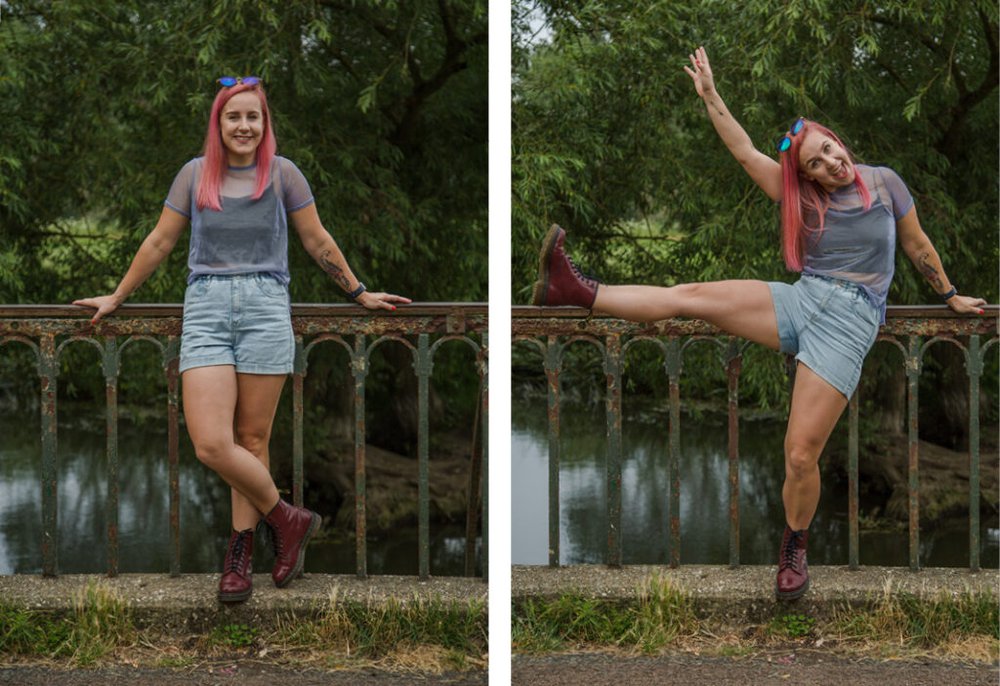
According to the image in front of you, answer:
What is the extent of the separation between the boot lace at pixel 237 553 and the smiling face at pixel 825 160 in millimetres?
1820

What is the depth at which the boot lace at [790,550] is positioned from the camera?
354 cm

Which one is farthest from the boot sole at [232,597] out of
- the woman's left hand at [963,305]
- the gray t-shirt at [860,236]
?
the woman's left hand at [963,305]

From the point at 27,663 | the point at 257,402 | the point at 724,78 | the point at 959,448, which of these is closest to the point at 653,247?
the point at 724,78

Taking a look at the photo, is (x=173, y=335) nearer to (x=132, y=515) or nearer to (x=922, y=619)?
(x=922, y=619)

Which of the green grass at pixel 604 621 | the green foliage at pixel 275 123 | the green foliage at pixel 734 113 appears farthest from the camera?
the green foliage at pixel 275 123

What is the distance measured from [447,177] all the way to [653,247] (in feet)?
4.95

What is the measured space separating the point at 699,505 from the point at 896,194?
17.1 feet

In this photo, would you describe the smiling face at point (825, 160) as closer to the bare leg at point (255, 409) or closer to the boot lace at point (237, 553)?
the bare leg at point (255, 409)

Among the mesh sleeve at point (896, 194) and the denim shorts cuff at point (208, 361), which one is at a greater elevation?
the mesh sleeve at point (896, 194)

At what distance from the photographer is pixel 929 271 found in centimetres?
350

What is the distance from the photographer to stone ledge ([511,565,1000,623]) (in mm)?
3574

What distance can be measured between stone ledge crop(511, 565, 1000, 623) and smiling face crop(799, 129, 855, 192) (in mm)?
1125

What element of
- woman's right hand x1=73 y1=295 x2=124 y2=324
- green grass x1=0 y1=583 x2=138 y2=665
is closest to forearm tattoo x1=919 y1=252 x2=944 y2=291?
woman's right hand x1=73 y1=295 x2=124 y2=324

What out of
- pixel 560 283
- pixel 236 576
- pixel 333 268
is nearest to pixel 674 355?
pixel 560 283
